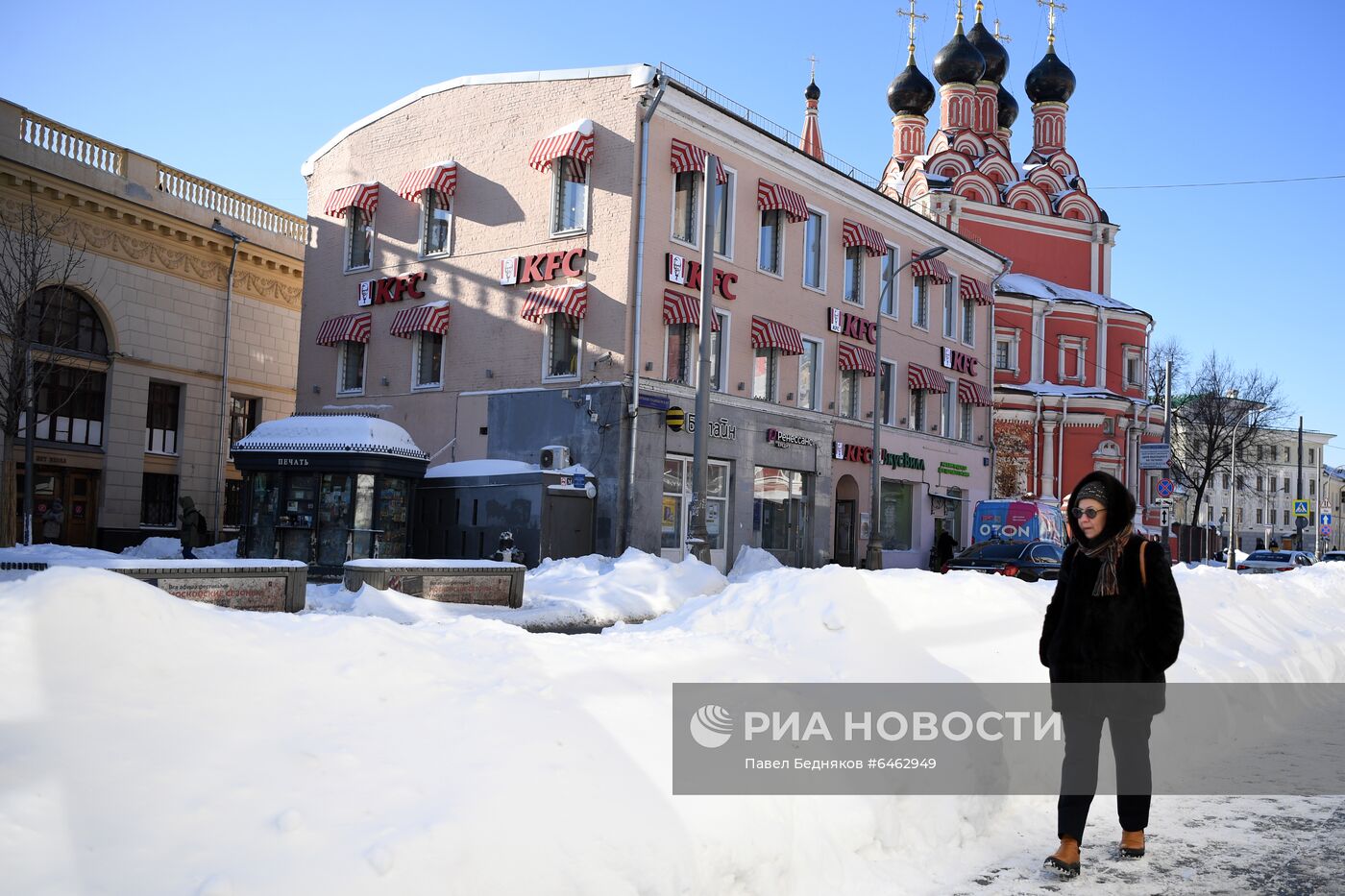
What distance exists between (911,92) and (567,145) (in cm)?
3379

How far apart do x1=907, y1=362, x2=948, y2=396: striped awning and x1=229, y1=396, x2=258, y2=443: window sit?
66.2 ft

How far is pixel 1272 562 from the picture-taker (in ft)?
121

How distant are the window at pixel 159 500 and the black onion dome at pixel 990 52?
43331 millimetres

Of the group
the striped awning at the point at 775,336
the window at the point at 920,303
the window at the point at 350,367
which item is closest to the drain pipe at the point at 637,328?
the striped awning at the point at 775,336

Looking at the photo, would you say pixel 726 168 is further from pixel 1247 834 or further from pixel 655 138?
pixel 1247 834

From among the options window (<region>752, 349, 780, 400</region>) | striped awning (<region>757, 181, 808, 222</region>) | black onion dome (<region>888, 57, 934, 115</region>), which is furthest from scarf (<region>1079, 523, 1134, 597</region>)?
black onion dome (<region>888, 57, 934, 115</region>)

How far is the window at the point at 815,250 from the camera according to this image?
30.3m

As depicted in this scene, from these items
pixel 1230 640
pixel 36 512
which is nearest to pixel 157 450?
pixel 36 512

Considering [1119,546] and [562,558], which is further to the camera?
[562,558]

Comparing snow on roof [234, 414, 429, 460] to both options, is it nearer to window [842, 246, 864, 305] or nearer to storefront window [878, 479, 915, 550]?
window [842, 246, 864, 305]

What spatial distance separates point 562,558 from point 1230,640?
14.1 m

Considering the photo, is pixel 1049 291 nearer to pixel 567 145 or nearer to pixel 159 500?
pixel 567 145

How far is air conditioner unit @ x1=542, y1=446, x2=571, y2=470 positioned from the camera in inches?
939

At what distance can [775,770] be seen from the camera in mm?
5559
